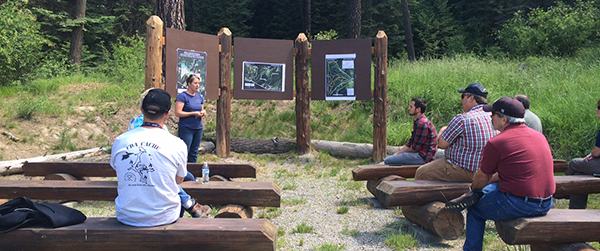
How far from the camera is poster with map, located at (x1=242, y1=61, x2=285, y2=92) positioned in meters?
9.98

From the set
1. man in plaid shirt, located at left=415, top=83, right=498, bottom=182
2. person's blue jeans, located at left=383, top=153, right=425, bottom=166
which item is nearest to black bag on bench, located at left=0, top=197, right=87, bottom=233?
man in plaid shirt, located at left=415, top=83, right=498, bottom=182

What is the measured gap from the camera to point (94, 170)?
6.31m

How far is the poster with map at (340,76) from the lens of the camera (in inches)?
395

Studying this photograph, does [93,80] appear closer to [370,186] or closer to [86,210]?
[86,210]

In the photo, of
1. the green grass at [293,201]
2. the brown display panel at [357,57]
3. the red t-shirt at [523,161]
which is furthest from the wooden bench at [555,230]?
Result: the brown display panel at [357,57]

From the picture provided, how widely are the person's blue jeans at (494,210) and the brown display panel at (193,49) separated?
638 centimetres

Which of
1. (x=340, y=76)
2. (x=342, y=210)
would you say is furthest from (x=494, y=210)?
(x=340, y=76)

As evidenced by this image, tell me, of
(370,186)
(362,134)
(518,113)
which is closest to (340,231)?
(370,186)

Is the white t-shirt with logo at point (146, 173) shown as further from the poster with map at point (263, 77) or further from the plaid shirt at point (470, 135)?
the poster with map at point (263, 77)

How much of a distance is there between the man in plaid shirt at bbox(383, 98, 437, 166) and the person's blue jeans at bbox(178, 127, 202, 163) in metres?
3.16

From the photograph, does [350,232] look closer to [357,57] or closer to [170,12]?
[357,57]

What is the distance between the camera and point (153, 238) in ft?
10.3

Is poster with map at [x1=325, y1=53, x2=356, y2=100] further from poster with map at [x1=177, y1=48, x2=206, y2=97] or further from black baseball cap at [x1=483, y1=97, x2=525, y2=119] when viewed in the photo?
black baseball cap at [x1=483, y1=97, x2=525, y2=119]

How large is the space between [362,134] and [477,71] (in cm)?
462
